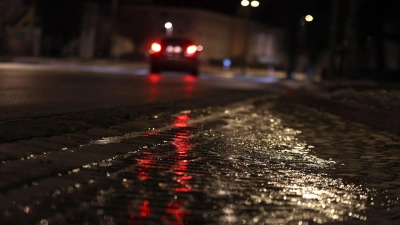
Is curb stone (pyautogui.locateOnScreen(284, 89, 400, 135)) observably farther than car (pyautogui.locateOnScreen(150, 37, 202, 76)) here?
No

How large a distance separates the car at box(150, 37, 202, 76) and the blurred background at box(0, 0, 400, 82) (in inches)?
236

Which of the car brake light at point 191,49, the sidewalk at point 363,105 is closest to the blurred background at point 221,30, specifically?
the car brake light at point 191,49

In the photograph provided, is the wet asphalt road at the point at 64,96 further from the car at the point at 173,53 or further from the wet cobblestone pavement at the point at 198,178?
the car at the point at 173,53

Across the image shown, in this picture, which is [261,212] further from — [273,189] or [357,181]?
[357,181]

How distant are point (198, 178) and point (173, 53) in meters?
24.2

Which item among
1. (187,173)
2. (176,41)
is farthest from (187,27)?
(187,173)

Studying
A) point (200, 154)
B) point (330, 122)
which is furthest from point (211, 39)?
point (200, 154)

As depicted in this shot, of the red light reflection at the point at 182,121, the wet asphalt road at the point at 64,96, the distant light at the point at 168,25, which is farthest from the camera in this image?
the distant light at the point at 168,25

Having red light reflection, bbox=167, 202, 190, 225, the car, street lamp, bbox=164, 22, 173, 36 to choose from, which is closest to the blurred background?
street lamp, bbox=164, 22, 173, 36

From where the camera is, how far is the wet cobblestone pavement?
6004mm

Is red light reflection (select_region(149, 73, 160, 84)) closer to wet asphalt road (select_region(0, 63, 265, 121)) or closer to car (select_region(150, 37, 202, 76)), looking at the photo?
car (select_region(150, 37, 202, 76))

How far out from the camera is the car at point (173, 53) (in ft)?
103

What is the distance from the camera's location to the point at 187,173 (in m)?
7.86

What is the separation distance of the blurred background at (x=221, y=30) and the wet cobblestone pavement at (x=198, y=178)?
56.0 feet
